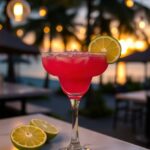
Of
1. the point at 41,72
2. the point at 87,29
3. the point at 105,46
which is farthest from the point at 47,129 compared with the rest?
the point at 41,72

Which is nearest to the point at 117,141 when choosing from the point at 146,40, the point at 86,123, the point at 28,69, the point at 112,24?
the point at 86,123

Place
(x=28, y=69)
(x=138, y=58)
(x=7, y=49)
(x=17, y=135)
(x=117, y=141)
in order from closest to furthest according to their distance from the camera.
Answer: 1. (x=17, y=135)
2. (x=117, y=141)
3. (x=7, y=49)
4. (x=138, y=58)
5. (x=28, y=69)

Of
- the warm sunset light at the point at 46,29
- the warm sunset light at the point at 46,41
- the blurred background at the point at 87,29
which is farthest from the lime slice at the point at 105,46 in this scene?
the warm sunset light at the point at 46,41

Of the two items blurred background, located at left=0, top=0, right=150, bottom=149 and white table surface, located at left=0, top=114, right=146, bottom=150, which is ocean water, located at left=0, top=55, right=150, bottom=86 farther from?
white table surface, located at left=0, top=114, right=146, bottom=150

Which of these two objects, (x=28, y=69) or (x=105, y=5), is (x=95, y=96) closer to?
(x=105, y=5)

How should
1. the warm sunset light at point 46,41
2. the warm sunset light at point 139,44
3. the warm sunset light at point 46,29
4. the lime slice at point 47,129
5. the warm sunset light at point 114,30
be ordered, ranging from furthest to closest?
the warm sunset light at point 46,41 → the warm sunset light at point 139,44 → the warm sunset light at point 114,30 → the warm sunset light at point 46,29 → the lime slice at point 47,129

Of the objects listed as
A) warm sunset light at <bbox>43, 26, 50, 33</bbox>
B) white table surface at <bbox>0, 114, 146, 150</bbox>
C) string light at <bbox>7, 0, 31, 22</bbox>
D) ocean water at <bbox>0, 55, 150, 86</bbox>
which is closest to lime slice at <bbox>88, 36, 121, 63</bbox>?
white table surface at <bbox>0, 114, 146, 150</bbox>

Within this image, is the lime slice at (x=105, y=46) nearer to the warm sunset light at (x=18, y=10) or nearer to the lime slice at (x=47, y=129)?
the lime slice at (x=47, y=129)
